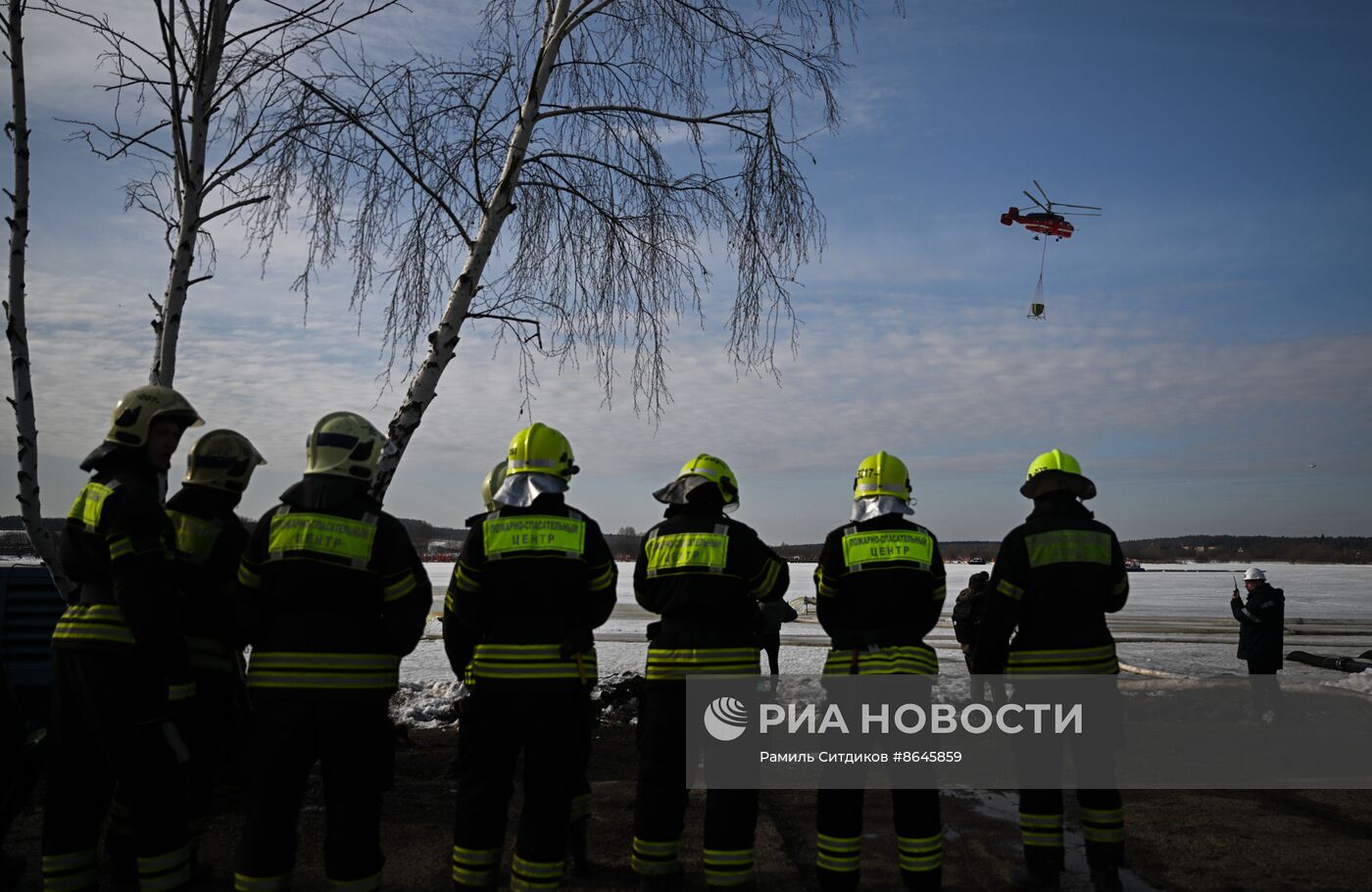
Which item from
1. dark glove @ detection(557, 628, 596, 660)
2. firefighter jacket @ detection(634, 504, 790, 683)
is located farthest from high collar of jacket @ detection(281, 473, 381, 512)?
firefighter jacket @ detection(634, 504, 790, 683)

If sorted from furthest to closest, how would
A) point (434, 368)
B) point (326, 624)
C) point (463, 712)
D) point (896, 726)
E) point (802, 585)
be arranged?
point (802, 585), point (434, 368), point (896, 726), point (463, 712), point (326, 624)

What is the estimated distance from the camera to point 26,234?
587 cm

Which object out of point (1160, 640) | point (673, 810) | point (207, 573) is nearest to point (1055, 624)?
point (673, 810)

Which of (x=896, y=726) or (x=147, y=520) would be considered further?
(x=896, y=726)

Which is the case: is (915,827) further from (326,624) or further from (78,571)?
(78,571)

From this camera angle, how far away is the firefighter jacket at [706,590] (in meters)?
4.52

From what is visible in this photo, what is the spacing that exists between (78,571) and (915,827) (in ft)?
12.4

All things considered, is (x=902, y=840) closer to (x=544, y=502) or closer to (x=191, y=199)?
(x=544, y=502)

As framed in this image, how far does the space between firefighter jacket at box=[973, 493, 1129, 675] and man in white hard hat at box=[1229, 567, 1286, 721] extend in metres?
6.08

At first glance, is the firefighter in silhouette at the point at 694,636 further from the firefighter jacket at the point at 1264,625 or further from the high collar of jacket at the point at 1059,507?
the firefighter jacket at the point at 1264,625

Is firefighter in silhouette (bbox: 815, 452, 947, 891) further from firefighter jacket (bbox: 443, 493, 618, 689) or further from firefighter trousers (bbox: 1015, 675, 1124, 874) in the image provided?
firefighter jacket (bbox: 443, 493, 618, 689)

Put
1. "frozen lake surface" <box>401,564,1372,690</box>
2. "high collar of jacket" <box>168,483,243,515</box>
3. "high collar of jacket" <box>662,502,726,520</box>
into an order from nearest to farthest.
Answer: "high collar of jacket" <box>168,483,243,515</box> → "high collar of jacket" <box>662,502,726,520</box> → "frozen lake surface" <box>401,564,1372,690</box>

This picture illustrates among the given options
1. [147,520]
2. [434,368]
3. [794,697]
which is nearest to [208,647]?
[147,520]
